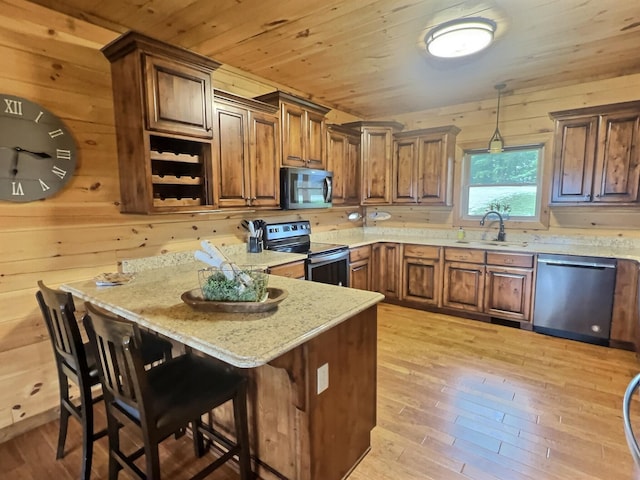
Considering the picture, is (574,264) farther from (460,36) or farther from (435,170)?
(460,36)

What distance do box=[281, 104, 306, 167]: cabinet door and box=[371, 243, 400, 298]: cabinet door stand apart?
164 centimetres

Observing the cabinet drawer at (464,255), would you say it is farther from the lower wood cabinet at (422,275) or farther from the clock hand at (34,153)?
the clock hand at (34,153)

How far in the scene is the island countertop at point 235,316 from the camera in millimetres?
1233

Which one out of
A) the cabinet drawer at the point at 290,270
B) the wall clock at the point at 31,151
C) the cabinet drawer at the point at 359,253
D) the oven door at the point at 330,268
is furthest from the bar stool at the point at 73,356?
the cabinet drawer at the point at 359,253

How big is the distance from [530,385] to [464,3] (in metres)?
2.71

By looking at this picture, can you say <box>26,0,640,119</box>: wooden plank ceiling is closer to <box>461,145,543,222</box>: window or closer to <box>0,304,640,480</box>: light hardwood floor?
<box>461,145,543,222</box>: window

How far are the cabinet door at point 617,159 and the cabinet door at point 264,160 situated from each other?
10.2 ft

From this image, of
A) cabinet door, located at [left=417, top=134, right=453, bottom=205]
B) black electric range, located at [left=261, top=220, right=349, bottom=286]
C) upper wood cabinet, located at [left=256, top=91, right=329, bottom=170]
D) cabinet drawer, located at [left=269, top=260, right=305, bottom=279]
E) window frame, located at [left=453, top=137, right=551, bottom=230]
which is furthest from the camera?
cabinet door, located at [left=417, top=134, right=453, bottom=205]

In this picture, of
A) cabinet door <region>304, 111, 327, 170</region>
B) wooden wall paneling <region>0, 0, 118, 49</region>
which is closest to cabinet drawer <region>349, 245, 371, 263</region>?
cabinet door <region>304, 111, 327, 170</region>

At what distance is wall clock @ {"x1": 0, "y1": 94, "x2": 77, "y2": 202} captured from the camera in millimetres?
2008

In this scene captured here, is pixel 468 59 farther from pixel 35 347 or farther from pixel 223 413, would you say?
pixel 35 347

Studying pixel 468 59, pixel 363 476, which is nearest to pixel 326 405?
pixel 363 476

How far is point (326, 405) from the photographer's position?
62.2 inches

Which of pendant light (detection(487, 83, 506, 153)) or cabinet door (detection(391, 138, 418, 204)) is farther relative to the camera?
cabinet door (detection(391, 138, 418, 204))
